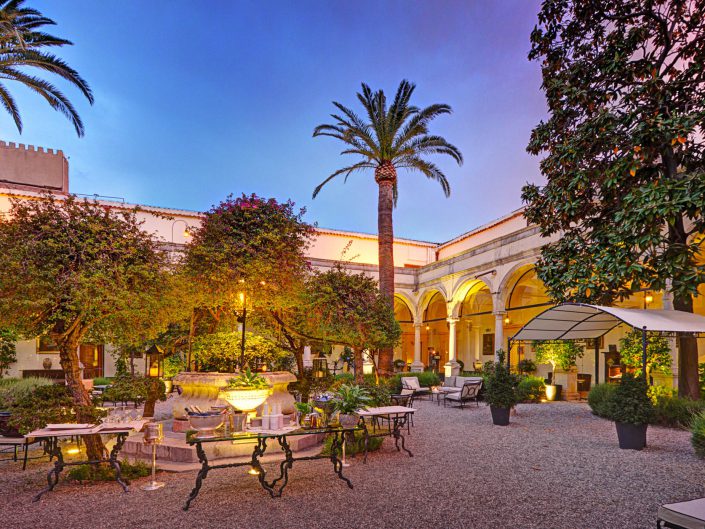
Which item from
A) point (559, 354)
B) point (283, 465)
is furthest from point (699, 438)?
point (559, 354)

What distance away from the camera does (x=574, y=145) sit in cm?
977

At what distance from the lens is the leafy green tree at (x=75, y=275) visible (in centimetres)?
594

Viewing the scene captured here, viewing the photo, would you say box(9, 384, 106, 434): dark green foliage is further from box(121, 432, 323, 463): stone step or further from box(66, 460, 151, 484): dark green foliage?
box(121, 432, 323, 463): stone step

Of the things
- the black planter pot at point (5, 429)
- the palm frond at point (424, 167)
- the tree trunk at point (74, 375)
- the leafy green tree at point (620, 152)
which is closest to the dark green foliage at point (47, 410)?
A: the tree trunk at point (74, 375)

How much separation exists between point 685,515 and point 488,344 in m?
25.2

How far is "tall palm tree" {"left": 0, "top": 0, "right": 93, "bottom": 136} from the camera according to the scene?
9.86m

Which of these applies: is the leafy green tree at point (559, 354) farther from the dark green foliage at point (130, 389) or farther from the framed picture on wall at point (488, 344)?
the dark green foliage at point (130, 389)

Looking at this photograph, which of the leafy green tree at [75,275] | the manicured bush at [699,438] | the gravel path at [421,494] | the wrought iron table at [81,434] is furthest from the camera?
the manicured bush at [699,438]

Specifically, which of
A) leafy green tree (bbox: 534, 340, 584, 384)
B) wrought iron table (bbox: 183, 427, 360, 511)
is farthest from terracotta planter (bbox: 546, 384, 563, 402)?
wrought iron table (bbox: 183, 427, 360, 511)

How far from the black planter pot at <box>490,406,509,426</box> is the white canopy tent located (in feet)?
5.64

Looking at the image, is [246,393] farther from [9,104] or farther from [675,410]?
[9,104]

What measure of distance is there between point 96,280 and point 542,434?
894 cm

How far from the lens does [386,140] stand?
16.4 m

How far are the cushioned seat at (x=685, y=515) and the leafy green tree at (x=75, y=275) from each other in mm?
6289
